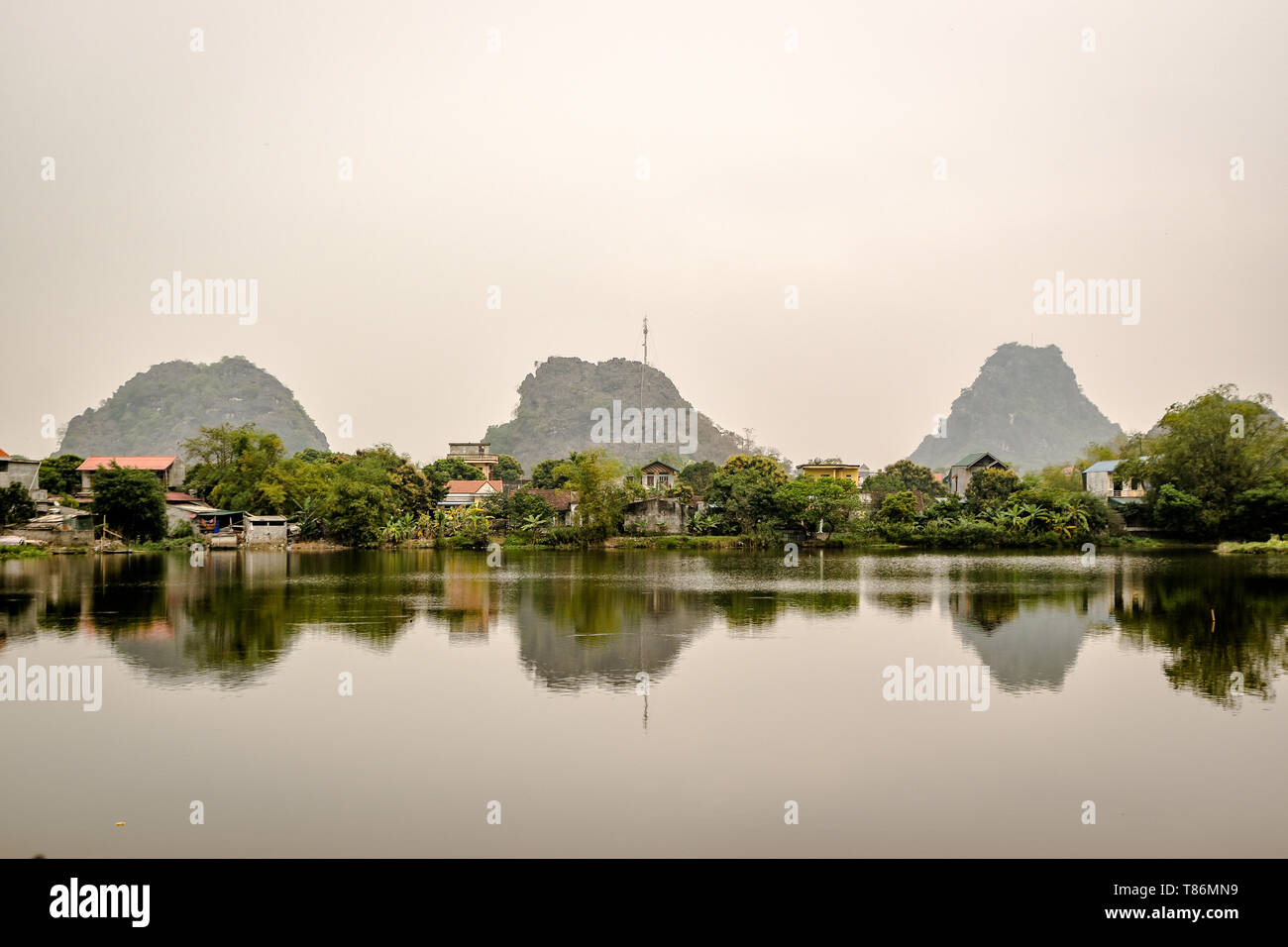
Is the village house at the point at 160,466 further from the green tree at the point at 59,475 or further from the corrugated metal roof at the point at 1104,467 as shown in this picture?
the corrugated metal roof at the point at 1104,467

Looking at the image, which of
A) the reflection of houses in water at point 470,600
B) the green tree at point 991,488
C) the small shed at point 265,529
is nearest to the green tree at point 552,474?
the small shed at point 265,529

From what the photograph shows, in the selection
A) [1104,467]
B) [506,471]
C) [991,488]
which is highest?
[506,471]

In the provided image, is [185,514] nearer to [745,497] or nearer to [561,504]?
[561,504]

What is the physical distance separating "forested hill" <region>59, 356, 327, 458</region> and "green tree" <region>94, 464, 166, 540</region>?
5519 inches

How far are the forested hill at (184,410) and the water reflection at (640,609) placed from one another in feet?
522

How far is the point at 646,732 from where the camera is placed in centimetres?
868

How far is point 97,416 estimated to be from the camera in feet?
576

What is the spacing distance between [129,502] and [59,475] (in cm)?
1004

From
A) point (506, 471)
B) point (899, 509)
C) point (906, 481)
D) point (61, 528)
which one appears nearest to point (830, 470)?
point (906, 481)

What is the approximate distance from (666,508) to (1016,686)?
33132mm

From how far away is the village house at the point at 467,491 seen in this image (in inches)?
2080
